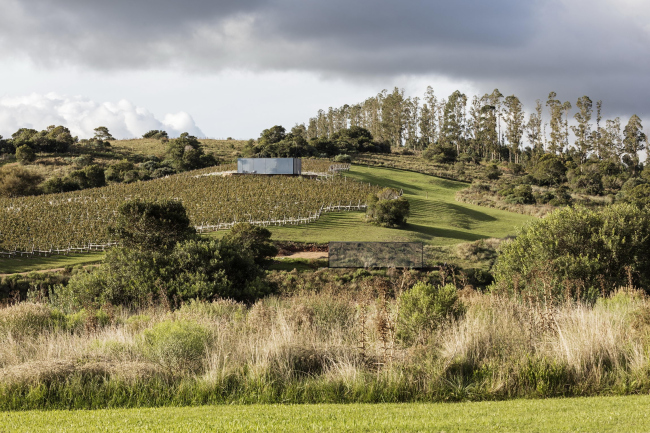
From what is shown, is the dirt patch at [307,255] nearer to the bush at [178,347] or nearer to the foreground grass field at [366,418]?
the bush at [178,347]

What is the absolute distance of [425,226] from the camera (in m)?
40.8

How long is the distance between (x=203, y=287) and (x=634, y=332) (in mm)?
10443

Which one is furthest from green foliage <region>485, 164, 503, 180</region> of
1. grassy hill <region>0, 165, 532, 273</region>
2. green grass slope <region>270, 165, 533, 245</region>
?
grassy hill <region>0, 165, 532, 273</region>

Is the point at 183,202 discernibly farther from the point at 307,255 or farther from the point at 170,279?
the point at 170,279

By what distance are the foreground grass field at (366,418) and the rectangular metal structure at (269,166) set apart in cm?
5182

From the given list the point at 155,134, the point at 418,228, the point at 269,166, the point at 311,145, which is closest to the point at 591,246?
the point at 418,228

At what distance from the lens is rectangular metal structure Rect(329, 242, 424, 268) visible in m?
29.7

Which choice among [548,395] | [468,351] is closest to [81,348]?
[468,351]

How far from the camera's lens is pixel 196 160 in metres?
70.7

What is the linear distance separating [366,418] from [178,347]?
311 centimetres

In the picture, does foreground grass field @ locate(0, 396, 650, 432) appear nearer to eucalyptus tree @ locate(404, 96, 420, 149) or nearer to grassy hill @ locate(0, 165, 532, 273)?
grassy hill @ locate(0, 165, 532, 273)

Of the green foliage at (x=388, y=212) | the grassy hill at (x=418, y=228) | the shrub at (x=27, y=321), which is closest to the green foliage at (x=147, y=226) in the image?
the grassy hill at (x=418, y=228)

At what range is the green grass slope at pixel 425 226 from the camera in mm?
35812

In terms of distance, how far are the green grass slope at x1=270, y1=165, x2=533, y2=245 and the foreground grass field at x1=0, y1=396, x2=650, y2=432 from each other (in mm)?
22734
